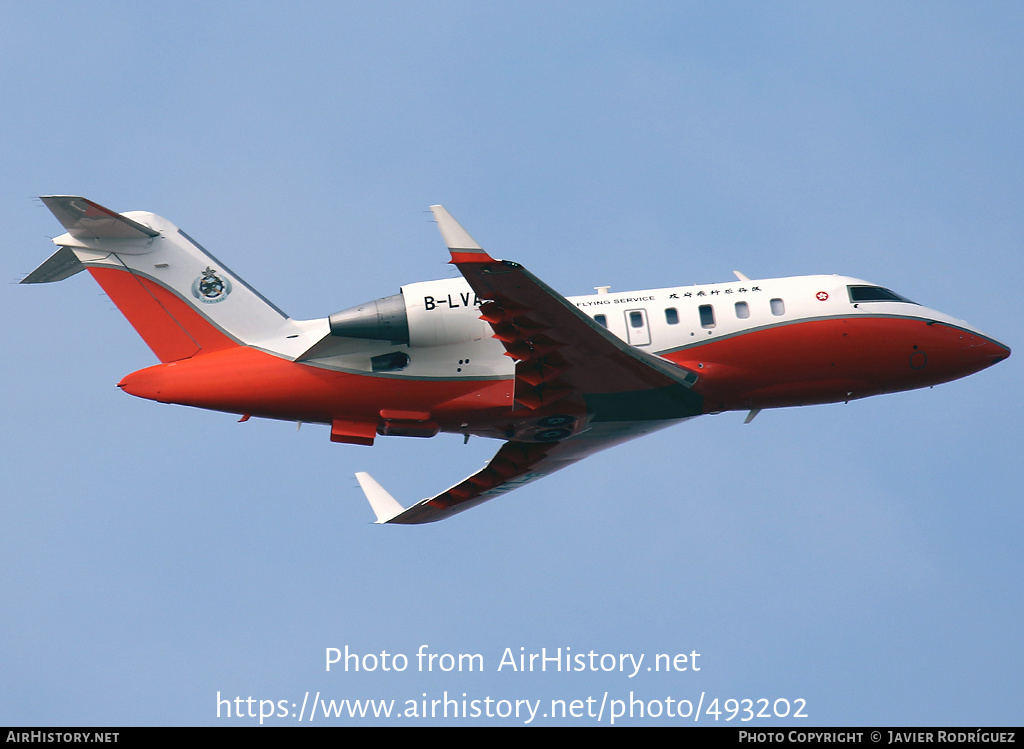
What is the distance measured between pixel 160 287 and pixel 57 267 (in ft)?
8.70

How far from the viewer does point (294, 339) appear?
33.5 meters

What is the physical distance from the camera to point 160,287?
34.0 metres

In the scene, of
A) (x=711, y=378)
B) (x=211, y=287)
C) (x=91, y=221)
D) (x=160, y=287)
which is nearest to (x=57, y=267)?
(x=91, y=221)

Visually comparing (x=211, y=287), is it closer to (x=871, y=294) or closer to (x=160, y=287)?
(x=160, y=287)

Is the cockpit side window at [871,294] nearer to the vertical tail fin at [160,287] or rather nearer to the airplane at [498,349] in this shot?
the airplane at [498,349]

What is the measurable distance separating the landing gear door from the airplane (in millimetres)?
35

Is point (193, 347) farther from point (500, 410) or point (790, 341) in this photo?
point (790, 341)

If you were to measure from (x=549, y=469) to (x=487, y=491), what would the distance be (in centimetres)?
205

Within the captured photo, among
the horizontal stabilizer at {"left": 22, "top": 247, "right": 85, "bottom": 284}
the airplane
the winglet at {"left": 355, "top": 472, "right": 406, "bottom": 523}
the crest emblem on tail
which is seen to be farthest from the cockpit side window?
the horizontal stabilizer at {"left": 22, "top": 247, "right": 85, "bottom": 284}

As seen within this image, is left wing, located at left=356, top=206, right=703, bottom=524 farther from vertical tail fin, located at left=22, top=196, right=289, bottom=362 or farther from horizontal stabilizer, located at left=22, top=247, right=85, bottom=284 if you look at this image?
horizontal stabilizer, located at left=22, top=247, right=85, bottom=284

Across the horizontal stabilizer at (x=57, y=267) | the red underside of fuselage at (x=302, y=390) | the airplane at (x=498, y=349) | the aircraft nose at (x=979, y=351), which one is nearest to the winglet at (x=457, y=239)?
the airplane at (x=498, y=349)

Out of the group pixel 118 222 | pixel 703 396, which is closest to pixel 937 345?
pixel 703 396

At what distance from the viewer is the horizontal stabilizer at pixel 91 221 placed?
107 ft
